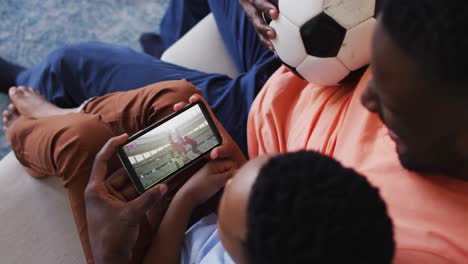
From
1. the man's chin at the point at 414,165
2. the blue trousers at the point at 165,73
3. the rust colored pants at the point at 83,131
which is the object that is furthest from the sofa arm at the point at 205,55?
the man's chin at the point at 414,165

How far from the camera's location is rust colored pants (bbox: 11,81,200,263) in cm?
86

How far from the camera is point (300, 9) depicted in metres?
0.72

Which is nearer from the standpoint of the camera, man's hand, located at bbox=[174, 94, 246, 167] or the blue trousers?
man's hand, located at bbox=[174, 94, 246, 167]

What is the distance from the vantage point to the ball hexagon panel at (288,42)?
739 millimetres

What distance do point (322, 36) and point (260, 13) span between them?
17 centimetres

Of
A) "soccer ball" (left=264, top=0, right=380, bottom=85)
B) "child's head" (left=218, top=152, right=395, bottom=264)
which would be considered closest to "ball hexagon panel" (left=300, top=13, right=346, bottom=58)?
"soccer ball" (left=264, top=0, right=380, bottom=85)

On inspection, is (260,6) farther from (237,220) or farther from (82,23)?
(82,23)

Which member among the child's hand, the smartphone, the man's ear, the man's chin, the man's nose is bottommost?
the child's hand

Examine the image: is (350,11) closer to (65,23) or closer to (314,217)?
(314,217)

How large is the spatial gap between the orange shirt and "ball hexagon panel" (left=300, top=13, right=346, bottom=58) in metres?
0.08

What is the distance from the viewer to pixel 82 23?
4.97 feet

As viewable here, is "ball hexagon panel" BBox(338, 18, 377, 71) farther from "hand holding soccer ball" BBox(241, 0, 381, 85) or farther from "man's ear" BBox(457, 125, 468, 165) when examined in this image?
"man's ear" BBox(457, 125, 468, 165)

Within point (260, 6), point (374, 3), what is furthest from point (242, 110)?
point (374, 3)

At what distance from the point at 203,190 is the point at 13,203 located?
1.49 ft
